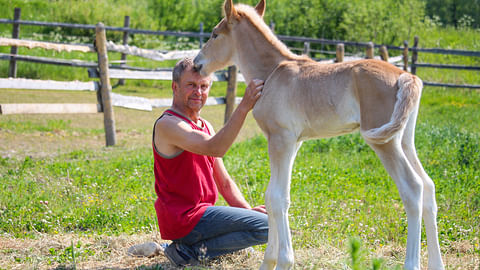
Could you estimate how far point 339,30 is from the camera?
76.4ft

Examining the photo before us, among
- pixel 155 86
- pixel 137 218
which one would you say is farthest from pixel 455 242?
pixel 155 86

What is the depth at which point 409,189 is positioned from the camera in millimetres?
3172

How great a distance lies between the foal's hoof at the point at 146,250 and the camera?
4211mm

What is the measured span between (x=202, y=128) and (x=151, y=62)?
15.4 m

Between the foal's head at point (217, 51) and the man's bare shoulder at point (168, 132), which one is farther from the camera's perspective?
the foal's head at point (217, 51)

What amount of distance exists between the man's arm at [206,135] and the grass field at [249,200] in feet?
3.34

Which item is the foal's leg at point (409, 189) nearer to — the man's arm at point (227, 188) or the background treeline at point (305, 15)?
the man's arm at point (227, 188)

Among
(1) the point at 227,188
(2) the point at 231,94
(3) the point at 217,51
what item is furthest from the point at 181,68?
(2) the point at 231,94

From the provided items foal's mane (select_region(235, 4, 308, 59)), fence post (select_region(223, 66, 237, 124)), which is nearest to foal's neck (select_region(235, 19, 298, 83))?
foal's mane (select_region(235, 4, 308, 59))

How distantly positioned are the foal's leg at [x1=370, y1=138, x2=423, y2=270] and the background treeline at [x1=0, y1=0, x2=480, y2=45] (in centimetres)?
1913

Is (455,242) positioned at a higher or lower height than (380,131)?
lower

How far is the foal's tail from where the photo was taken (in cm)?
300

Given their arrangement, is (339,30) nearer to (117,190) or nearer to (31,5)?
(31,5)

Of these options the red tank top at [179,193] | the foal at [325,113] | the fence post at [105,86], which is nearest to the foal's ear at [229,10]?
the foal at [325,113]
